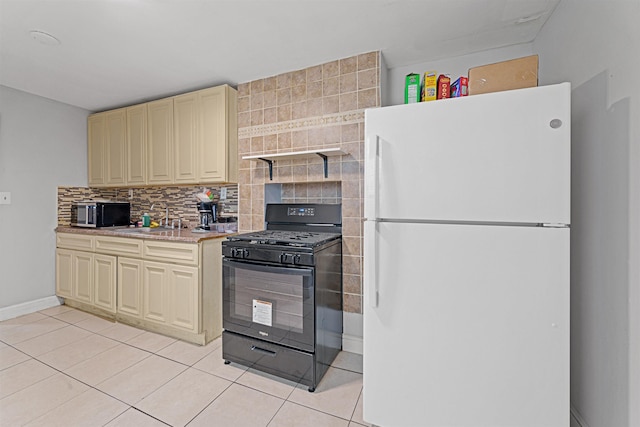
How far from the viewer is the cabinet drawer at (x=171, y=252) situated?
7.64 feet

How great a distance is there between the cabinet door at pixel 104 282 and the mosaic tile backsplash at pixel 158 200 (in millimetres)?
789

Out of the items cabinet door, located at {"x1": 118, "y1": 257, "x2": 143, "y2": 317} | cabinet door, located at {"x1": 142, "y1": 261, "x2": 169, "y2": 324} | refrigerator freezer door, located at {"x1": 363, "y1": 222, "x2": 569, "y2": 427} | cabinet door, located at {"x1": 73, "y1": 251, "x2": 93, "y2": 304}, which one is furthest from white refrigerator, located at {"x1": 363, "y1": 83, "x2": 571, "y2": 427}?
cabinet door, located at {"x1": 73, "y1": 251, "x2": 93, "y2": 304}

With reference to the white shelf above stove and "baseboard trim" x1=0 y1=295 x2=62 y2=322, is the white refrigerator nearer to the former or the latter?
the white shelf above stove

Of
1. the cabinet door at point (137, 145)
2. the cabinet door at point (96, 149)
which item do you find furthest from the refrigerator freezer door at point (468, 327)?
the cabinet door at point (96, 149)

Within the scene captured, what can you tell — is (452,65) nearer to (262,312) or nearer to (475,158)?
(475,158)

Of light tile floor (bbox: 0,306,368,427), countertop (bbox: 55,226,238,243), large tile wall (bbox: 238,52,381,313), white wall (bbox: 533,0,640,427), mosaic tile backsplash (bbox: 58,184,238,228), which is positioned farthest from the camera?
mosaic tile backsplash (bbox: 58,184,238,228)

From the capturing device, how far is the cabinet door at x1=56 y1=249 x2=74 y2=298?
311 cm

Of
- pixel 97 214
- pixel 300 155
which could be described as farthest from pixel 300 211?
pixel 97 214

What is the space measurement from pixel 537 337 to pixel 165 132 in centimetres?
329

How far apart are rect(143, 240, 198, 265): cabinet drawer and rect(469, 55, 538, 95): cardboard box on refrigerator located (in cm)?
218

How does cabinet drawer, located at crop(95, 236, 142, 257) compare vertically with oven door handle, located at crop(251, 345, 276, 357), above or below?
above

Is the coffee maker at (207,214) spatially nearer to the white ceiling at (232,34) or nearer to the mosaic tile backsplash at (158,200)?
the mosaic tile backsplash at (158,200)

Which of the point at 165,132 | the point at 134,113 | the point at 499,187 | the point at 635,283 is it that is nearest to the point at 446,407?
the point at 635,283

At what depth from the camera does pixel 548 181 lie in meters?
1.12
